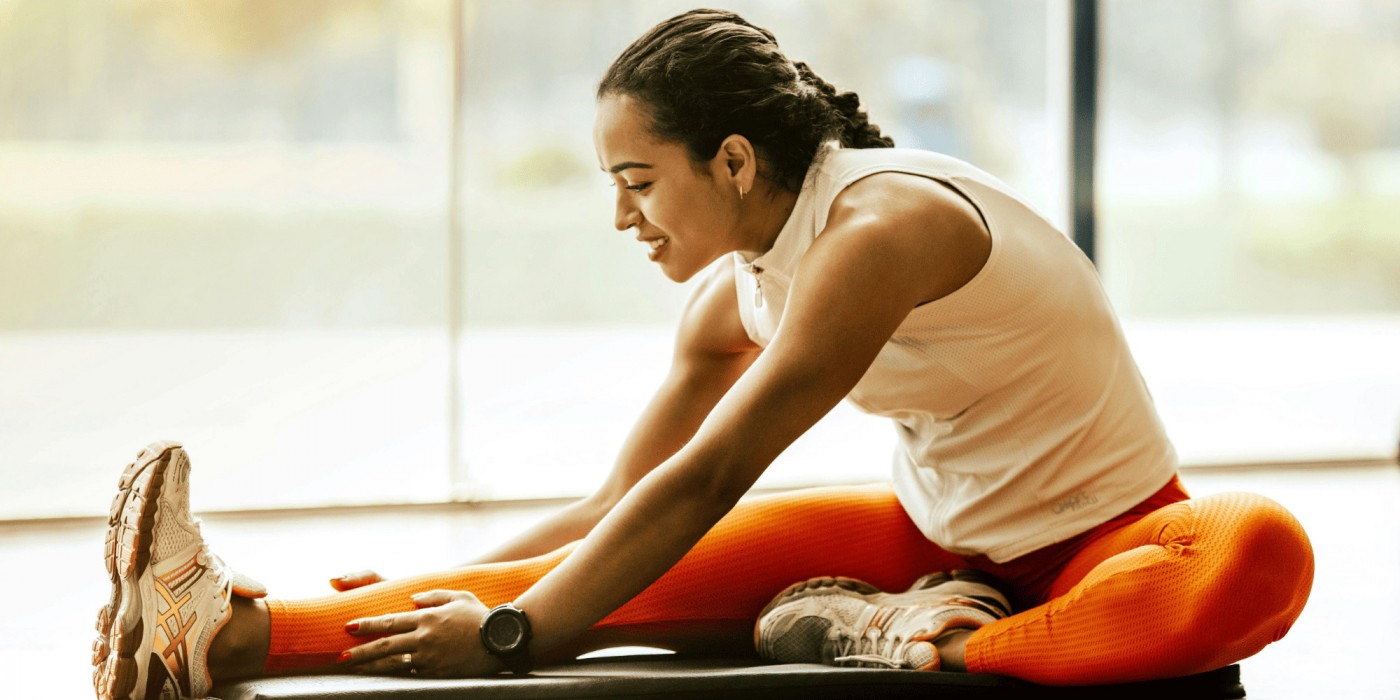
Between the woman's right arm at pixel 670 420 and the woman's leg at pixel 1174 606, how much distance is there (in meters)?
0.54

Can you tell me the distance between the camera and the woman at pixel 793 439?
1352 millimetres

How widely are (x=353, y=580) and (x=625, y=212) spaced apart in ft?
1.98

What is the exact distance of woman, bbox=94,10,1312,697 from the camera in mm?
1352

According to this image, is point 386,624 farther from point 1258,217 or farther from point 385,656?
point 1258,217

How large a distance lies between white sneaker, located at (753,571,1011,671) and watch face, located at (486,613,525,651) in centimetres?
32

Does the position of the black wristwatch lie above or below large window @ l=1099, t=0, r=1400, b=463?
below

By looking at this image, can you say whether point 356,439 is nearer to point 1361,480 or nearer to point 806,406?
point 806,406

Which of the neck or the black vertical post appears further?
the black vertical post

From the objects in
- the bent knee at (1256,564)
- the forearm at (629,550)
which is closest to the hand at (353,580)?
the forearm at (629,550)

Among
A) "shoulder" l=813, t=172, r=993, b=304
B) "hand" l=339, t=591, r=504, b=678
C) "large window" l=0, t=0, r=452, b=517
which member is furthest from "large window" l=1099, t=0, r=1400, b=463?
"hand" l=339, t=591, r=504, b=678

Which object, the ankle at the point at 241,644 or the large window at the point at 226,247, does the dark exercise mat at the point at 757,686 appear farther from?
the large window at the point at 226,247

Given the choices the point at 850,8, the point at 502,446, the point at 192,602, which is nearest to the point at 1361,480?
the point at 850,8

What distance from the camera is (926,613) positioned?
1499 mm

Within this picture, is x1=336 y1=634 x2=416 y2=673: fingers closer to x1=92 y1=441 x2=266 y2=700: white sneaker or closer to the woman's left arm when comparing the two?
the woman's left arm
